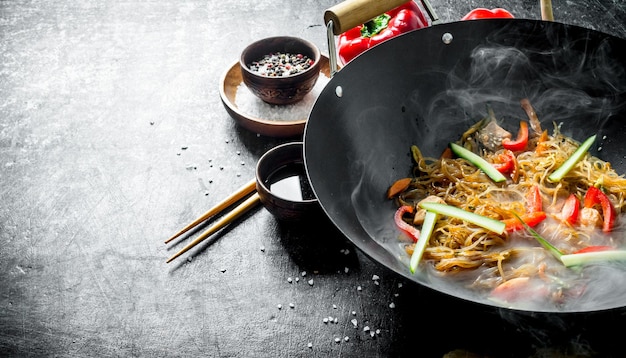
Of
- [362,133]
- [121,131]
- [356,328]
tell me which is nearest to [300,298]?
[356,328]

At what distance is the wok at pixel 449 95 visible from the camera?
2197mm

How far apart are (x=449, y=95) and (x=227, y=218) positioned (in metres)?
1.02

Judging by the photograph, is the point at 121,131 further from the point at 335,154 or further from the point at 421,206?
the point at 421,206

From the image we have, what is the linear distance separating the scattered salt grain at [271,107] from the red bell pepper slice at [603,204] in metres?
1.22

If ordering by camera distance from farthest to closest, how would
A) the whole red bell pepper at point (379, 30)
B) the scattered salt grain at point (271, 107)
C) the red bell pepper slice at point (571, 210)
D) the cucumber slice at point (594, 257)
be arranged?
the whole red bell pepper at point (379, 30), the scattered salt grain at point (271, 107), the red bell pepper slice at point (571, 210), the cucumber slice at point (594, 257)

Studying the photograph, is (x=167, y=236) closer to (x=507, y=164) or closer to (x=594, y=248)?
(x=507, y=164)

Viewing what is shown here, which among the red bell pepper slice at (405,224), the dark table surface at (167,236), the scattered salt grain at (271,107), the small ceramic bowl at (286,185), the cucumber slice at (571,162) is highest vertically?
the cucumber slice at (571,162)

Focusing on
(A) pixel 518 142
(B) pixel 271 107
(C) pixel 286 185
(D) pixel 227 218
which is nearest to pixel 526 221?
(A) pixel 518 142

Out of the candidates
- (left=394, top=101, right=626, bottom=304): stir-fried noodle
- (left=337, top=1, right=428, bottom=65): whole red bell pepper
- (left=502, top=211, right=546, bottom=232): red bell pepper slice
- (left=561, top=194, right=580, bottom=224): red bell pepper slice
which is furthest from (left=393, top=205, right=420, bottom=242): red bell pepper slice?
(left=337, top=1, right=428, bottom=65): whole red bell pepper

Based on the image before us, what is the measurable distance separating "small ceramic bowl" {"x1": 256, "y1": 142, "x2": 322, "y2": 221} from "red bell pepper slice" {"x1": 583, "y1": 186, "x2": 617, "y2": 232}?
954 mm

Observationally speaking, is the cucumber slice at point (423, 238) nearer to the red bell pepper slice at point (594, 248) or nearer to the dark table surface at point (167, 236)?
the dark table surface at point (167, 236)

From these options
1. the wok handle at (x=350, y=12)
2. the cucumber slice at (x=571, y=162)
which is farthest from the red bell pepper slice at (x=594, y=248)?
the wok handle at (x=350, y=12)

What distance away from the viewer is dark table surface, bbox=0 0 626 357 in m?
2.07

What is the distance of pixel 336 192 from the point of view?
2.06 metres
